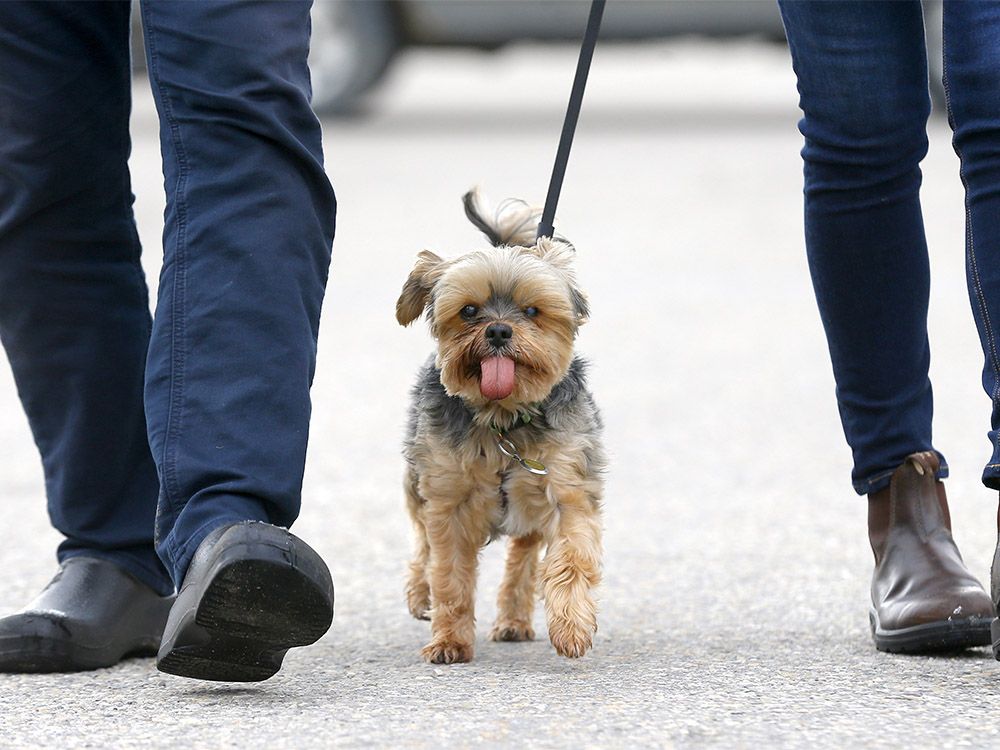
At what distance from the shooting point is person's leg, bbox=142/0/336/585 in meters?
2.92

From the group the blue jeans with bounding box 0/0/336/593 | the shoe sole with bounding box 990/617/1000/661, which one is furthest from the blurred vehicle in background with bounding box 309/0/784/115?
the shoe sole with bounding box 990/617/1000/661

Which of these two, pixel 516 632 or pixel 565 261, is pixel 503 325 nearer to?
pixel 565 261

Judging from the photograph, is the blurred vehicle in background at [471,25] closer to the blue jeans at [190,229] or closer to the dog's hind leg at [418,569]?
the dog's hind leg at [418,569]

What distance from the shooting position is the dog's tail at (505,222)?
3.95 meters

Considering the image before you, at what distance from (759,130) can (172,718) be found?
40.1 feet

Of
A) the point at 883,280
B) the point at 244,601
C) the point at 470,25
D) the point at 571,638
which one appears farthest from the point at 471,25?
the point at 244,601

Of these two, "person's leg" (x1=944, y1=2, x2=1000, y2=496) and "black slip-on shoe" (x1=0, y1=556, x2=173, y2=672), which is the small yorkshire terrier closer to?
Result: "black slip-on shoe" (x1=0, y1=556, x2=173, y2=672)

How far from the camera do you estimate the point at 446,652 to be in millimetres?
3479

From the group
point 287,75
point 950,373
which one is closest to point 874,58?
point 287,75

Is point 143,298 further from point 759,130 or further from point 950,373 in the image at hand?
point 759,130

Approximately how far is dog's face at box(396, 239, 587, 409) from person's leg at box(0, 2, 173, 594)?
64 cm

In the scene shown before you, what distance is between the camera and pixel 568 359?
3.59m

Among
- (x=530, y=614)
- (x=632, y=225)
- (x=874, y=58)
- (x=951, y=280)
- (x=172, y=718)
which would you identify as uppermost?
(x=632, y=225)

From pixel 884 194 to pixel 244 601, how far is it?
5.16 feet
